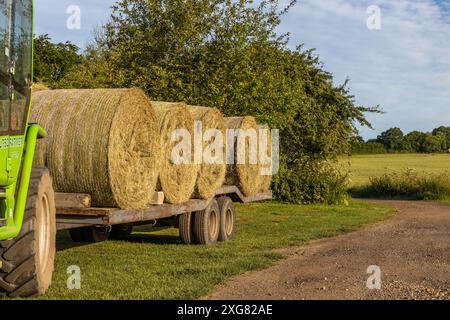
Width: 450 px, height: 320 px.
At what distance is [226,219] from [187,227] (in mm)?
1547

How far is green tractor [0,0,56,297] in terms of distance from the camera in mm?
6203

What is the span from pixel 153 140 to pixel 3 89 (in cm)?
389

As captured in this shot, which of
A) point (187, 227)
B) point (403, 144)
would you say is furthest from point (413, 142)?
point (187, 227)

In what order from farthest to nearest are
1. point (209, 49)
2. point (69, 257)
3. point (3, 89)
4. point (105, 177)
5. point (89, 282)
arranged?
point (209, 49)
point (69, 257)
point (105, 177)
point (89, 282)
point (3, 89)

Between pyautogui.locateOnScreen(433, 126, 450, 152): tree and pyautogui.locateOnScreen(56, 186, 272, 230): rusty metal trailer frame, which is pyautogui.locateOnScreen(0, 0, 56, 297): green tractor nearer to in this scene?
pyautogui.locateOnScreen(56, 186, 272, 230): rusty metal trailer frame

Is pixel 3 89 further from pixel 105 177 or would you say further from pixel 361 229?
pixel 361 229

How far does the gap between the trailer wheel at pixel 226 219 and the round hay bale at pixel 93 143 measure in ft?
13.1

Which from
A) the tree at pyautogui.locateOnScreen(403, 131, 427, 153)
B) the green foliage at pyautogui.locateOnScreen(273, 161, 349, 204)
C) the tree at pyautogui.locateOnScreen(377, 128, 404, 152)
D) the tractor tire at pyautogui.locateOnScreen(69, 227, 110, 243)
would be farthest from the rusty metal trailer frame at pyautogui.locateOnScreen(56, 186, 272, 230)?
the tree at pyautogui.locateOnScreen(403, 131, 427, 153)

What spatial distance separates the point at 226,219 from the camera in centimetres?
1357

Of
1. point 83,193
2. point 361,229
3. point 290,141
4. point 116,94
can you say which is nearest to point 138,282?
point 83,193

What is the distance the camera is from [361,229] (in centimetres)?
1577

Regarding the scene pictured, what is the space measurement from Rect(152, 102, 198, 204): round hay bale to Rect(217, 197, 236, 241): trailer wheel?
1.89 metres

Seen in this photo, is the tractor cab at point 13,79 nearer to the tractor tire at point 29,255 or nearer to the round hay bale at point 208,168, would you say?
the tractor tire at point 29,255

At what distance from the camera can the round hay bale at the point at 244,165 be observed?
14062mm
